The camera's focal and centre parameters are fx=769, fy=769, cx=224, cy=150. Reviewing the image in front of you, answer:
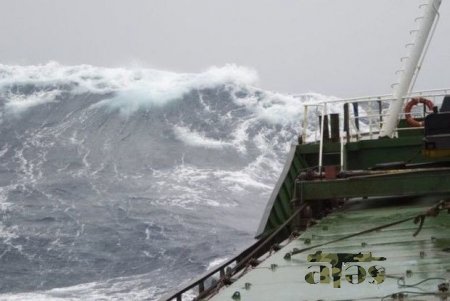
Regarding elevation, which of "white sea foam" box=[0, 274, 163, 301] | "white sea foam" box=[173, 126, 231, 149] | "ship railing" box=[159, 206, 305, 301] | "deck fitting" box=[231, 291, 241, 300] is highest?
"white sea foam" box=[173, 126, 231, 149]

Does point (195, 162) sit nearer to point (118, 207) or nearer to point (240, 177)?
point (240, 177)

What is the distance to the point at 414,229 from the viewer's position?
9.06 metres

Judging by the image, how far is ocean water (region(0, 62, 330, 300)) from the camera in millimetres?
30531

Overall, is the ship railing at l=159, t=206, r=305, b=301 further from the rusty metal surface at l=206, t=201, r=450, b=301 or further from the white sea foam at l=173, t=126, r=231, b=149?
the white sea foam at l=173, t=126, r=231, b=149

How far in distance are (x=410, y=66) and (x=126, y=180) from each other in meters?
44.8

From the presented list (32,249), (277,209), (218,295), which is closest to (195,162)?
(32,249)

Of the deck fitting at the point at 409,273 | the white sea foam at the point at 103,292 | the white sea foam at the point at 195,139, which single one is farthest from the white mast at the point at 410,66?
the white sea foam at the point at 195,139

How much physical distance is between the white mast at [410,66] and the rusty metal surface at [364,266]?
470cm

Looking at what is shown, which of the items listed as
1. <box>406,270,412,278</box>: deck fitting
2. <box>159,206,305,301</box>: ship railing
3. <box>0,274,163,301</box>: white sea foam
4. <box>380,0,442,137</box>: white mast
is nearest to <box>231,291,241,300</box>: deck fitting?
<box>159,206,305,301</box>: ship railing

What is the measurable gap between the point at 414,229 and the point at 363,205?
3.46 m

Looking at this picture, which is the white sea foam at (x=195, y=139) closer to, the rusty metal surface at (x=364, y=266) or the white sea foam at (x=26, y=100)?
the white sea foam at (x=26, y=100)

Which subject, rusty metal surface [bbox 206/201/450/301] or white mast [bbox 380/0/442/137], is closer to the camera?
rusty metal surface [bbox 206/201/450/301]

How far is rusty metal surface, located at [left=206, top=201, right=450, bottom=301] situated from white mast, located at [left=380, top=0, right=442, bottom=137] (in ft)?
15.4

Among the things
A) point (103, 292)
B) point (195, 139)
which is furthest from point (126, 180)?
point (103, 292)
